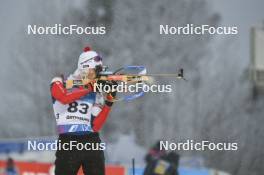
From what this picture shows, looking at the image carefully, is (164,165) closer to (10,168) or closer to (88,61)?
(10,168)

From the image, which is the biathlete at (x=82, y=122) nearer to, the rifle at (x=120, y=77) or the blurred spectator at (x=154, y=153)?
the rifle at (x=120, y=77)

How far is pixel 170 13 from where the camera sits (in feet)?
25.3

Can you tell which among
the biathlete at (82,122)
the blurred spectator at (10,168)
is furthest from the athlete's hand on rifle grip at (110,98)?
the blurred spectator at (10,168)

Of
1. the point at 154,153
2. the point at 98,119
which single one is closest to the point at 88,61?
the point at 98,119

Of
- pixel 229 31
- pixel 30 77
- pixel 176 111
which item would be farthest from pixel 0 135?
pixel 229 31

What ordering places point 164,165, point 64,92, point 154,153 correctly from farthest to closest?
point 154,153 < point 164,165 < point 64,92

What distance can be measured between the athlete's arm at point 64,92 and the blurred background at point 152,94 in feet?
6.56

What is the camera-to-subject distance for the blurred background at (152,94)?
718cm

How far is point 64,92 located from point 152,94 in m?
3.75

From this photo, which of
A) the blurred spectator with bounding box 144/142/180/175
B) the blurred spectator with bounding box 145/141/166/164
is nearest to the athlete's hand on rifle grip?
the blurred spectator with bounding box 144/142/180/175

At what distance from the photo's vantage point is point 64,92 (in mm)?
4672

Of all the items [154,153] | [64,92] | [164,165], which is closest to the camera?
[64,92]

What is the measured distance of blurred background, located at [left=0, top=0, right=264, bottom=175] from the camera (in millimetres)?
7180

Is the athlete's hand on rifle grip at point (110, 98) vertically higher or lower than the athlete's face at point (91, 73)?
lower
